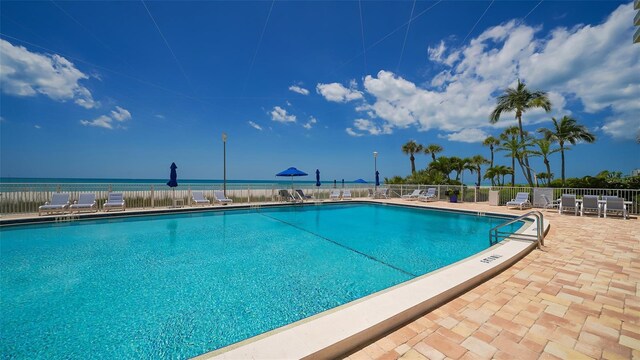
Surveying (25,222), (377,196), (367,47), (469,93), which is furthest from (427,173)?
(25,222)

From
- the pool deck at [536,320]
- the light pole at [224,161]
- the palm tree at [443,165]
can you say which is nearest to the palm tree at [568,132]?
the palm tree at [443,165]

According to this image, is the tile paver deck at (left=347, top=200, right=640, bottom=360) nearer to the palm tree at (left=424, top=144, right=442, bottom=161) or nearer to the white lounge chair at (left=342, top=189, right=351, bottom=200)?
the white lounge chair at (left=342, top=189, right=351, bottom=200)

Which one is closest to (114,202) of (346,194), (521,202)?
(346,194)

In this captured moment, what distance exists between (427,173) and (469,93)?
1152 centimetres

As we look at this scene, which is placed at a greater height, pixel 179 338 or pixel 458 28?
pixel 458 28

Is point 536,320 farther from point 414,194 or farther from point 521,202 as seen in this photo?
point 414,194

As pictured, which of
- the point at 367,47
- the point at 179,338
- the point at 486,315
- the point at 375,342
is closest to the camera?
the point at 375,342

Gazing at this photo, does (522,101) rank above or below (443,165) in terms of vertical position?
above

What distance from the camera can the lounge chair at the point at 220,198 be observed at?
41.5ft

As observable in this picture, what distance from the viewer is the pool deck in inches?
73.4

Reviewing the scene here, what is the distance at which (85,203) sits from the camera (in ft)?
31.0

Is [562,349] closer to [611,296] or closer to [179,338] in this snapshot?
[611,296]

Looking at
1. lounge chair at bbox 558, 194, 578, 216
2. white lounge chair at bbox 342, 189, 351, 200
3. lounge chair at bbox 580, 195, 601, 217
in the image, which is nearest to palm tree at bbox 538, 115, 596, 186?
lounge chair at bbox 558, 194, 578, 216

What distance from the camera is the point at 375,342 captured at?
201cm
